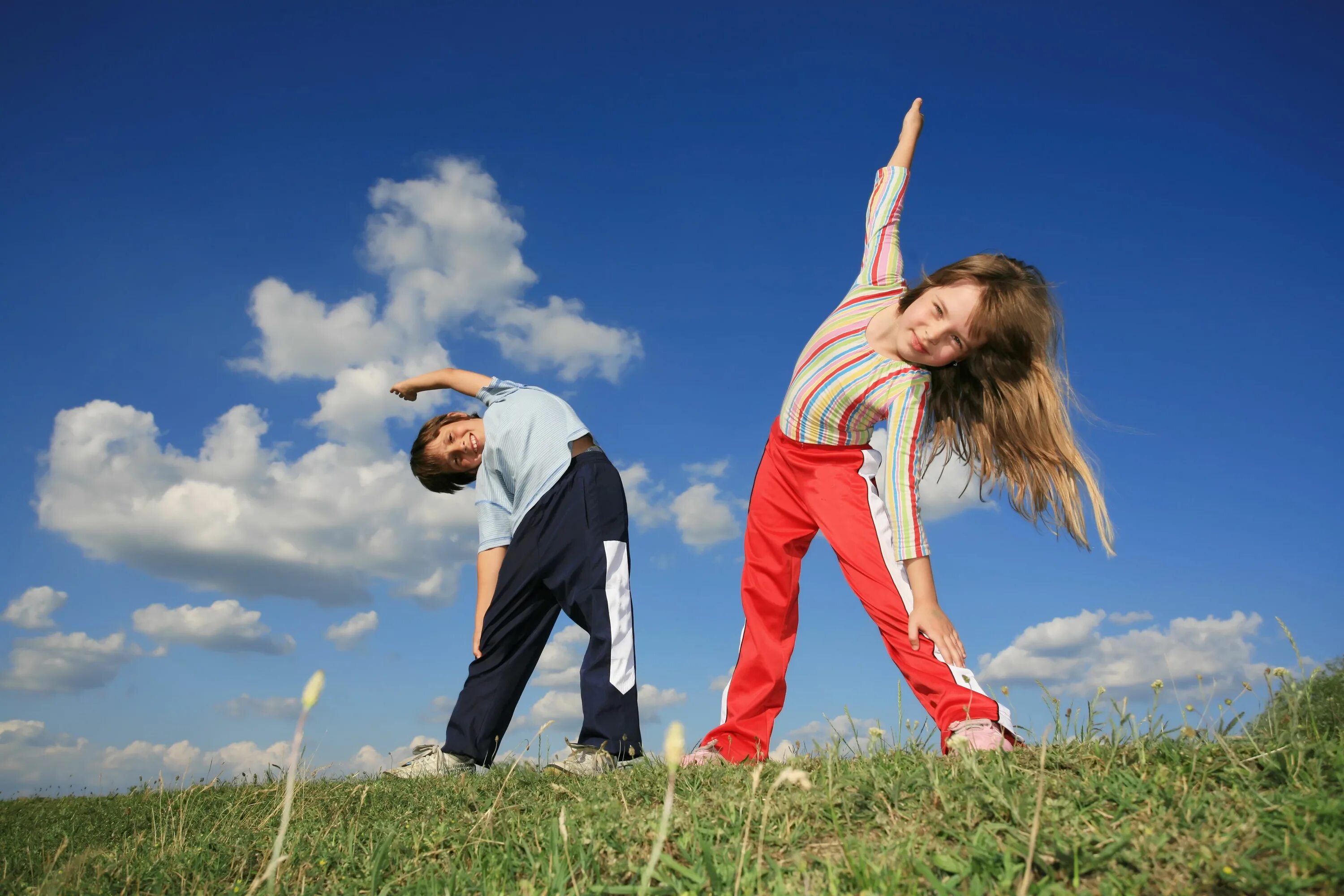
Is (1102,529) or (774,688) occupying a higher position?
(1102,529)

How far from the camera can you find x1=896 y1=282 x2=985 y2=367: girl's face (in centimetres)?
367

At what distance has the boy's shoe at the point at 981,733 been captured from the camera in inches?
122

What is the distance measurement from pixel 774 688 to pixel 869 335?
179cm

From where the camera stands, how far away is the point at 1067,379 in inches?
164

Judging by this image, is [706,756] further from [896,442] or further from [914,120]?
[914,120]

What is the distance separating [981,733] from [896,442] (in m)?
1.23

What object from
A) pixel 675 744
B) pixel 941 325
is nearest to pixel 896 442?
pixel 941 325

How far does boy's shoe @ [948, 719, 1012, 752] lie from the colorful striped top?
68 cm

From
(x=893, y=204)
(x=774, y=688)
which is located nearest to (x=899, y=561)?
(x=774, y=688)

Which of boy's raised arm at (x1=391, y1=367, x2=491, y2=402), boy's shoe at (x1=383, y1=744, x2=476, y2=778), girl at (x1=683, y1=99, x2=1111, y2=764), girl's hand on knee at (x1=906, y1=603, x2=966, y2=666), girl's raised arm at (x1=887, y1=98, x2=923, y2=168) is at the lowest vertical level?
boy's shoe at (x1=383, y1=744, x2=476, y2=778)

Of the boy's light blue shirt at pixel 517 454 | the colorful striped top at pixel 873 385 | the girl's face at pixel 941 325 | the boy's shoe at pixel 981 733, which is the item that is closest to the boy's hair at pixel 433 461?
the boy's light blue shirt at pixel 517 454

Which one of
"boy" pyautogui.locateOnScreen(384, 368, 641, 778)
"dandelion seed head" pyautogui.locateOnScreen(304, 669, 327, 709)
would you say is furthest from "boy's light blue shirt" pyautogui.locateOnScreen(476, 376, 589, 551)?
"dandelion seed head" pyautogui.locateOnScreen(304, 669, 327, 709)

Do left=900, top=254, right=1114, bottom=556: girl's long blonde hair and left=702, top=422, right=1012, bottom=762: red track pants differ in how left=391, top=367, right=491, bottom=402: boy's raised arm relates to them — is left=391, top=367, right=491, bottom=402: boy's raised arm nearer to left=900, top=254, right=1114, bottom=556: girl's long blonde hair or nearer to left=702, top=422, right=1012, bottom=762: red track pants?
left=702, top=422, right=1012, bottom=762: red track pants

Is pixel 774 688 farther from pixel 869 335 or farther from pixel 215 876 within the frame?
pixel 215 876
